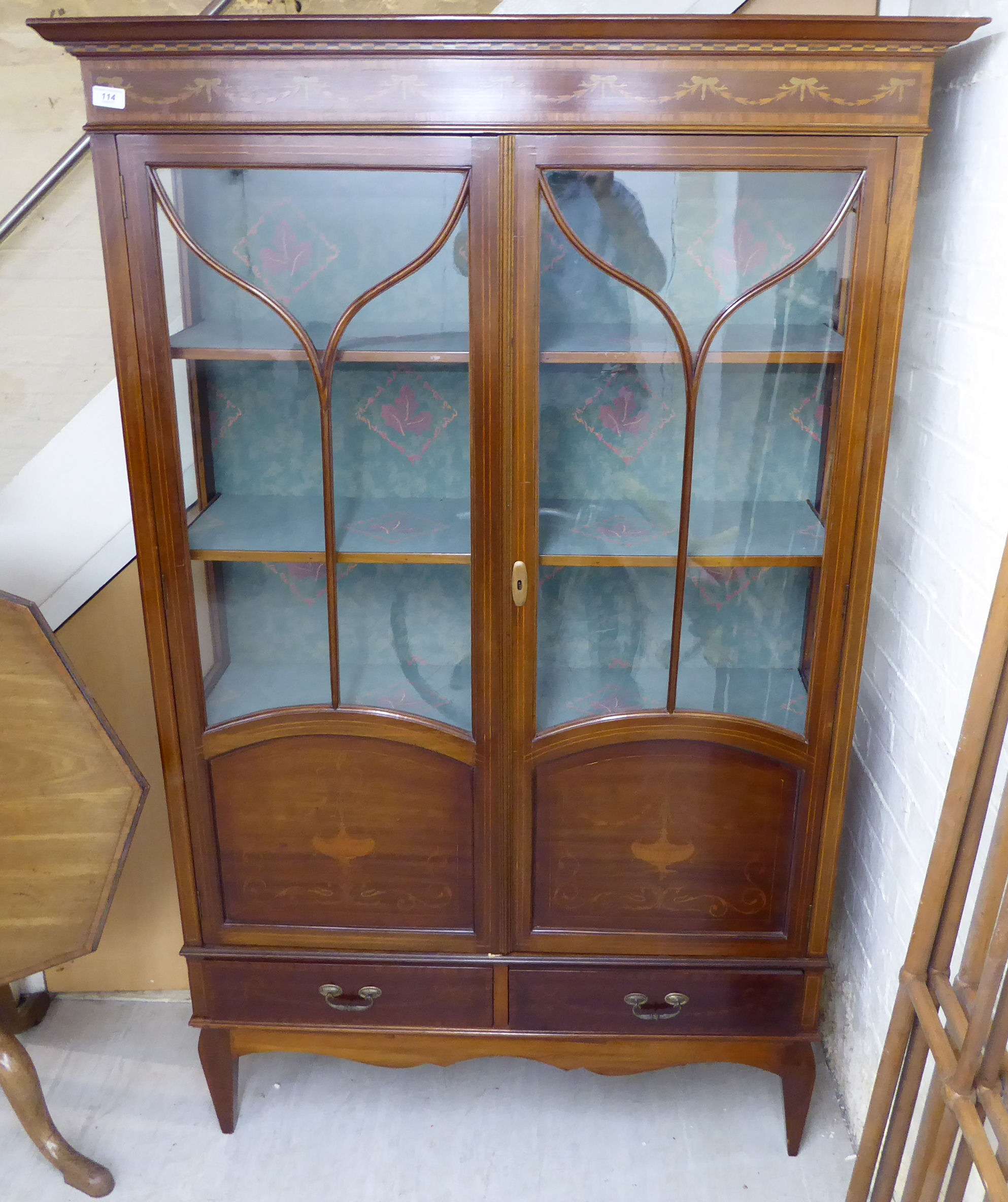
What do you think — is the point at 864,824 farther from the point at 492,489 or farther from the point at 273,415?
the point at 273,415

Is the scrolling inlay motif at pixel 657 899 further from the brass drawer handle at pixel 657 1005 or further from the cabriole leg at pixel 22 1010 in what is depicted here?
the cabriole leg at pixel 22 1010

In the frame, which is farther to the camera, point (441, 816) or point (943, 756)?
point (441, 816)

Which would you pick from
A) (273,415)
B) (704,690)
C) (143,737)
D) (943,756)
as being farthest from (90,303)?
(943,756)

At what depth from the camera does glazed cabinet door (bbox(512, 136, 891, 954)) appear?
1445 mm

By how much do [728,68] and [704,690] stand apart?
91cm

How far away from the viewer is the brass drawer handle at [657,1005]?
5.94ft

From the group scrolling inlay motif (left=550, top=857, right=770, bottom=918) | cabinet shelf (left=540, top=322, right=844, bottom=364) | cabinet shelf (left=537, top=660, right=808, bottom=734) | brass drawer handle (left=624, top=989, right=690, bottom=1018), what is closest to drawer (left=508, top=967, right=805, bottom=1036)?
brass drawer handle (left=624, top=989, right=690, bottom=1018)

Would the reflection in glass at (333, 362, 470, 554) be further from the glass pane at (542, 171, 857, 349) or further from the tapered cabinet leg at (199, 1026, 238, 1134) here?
the tapered cabinet leg at (199, 1026, 238, 1134)

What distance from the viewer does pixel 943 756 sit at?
158 cm

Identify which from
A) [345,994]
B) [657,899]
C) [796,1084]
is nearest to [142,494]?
[345,994]

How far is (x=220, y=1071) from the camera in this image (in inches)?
76.0

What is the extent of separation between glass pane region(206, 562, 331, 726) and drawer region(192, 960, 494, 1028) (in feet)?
1.60

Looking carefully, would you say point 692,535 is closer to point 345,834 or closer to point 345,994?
point 345,834

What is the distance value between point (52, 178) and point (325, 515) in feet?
2.92
